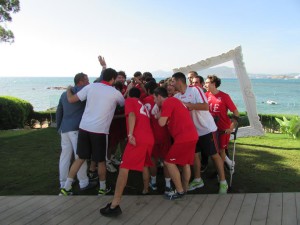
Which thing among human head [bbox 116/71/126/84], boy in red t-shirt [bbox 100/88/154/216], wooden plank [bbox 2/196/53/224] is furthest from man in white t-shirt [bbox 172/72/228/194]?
wooden plank [bbox 2/196/53/224]

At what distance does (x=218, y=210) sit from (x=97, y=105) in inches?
82.7

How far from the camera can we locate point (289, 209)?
4203 mm

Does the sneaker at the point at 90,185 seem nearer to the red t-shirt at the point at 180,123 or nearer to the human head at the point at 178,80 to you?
the red t-shirt at the point at 180,123

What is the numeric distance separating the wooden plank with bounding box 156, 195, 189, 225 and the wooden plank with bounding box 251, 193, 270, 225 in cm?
89

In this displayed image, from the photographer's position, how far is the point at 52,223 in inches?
157

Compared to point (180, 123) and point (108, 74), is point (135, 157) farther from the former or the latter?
point (108, 74)

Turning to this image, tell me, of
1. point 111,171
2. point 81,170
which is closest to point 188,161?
point 81,170

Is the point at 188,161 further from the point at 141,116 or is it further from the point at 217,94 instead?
the point at 217,94

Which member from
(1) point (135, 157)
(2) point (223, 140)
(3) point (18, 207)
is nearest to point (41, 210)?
(3) point (18, 207)

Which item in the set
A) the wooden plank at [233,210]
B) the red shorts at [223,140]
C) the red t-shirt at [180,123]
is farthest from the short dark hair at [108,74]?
the wooden plank at [233,210]

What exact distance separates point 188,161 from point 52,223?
188cm

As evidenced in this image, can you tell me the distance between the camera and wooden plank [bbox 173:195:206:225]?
3.99m

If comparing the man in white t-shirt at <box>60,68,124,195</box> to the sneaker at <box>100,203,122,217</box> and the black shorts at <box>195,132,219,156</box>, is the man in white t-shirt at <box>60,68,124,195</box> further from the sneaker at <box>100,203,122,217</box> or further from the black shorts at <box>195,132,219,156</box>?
the black shorts at <box>195,132,219,156</box>

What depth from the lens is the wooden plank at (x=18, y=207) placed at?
4258 mm
